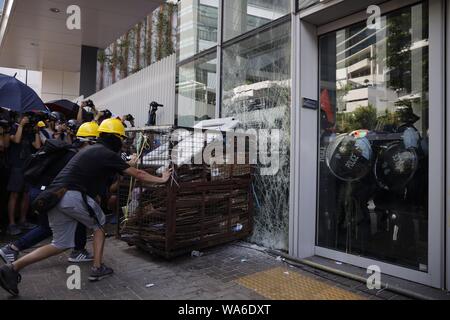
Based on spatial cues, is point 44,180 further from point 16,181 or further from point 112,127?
point 16,181

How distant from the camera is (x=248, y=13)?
5562 millimetres

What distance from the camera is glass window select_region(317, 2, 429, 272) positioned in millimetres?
3762

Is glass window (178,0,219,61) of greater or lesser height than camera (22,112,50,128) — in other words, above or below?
above

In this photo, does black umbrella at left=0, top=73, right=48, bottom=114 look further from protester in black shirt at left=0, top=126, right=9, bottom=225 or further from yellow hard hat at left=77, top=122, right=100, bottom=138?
yellow hard hat at left=77, top=122, right=100, bottom=138

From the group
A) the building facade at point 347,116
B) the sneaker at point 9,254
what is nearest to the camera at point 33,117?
the sneaker at point 9,254

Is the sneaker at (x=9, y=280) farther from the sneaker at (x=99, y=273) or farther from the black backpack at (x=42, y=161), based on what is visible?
the black backpack at (x=42, y=161)

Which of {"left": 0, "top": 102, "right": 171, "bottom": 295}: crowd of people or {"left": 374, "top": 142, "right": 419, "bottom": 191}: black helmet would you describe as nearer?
{"left": 0, "top": 102, "right": 171, "bottom": 295}: crowd of people

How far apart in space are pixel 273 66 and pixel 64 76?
13622 millimetres

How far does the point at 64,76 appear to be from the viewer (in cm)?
1593

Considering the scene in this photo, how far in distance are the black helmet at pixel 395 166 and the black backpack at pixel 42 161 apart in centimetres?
375

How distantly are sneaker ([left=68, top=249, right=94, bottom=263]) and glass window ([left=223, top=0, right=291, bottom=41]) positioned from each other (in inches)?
153

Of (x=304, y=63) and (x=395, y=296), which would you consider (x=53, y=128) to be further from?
(x=395, y=296)

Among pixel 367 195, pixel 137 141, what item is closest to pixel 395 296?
pixel 367 195

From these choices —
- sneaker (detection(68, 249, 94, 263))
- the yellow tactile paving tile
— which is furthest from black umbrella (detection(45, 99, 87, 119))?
the yellow tactile paving tile
